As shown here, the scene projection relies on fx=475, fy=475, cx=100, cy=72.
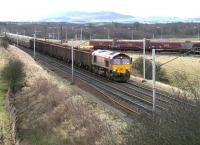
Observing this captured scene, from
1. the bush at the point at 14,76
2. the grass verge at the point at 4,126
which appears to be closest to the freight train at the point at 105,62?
the bush at the point at 14,76

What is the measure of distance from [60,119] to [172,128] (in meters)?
19.3

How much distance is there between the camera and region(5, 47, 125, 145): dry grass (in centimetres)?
2425

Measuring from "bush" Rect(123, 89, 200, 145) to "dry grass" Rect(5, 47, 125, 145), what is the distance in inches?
189

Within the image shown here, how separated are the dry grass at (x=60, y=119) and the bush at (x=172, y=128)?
4.81 meters

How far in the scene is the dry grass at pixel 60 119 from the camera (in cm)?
2425

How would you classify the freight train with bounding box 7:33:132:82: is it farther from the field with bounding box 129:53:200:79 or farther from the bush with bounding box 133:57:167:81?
the field with bounding box 129:53:200:79

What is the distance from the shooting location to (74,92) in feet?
129

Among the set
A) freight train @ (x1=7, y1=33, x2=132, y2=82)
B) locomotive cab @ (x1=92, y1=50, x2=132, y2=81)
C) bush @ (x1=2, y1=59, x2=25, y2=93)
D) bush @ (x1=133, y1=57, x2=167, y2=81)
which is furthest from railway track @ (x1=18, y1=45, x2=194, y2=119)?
bush @ (x1=133, y1=57, x2=167, y2=81)

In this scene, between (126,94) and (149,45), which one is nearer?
(126,94)

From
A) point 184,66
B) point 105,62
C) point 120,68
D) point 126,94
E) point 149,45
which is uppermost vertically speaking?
point 105,62

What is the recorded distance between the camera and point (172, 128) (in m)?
12.6

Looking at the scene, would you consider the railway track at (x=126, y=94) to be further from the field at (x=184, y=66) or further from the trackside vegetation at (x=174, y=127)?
the field at (x=184, y=66)

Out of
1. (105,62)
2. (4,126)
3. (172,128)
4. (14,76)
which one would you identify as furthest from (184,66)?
(172,128)

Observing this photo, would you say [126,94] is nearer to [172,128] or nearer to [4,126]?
[4,126]
